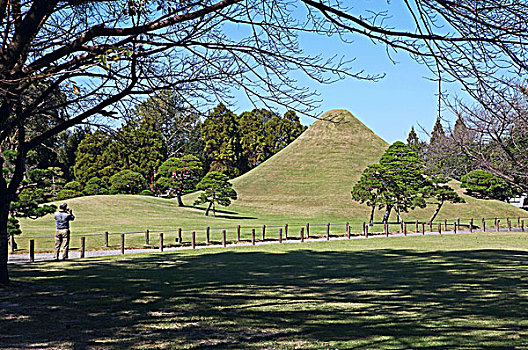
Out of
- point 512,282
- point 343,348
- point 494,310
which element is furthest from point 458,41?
point 512,282

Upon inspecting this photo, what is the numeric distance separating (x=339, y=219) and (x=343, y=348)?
167 feet

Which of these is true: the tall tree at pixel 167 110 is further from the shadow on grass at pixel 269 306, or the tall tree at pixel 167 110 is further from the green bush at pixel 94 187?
the green bush at pixel 94 187

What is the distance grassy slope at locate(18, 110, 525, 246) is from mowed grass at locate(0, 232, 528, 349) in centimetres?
1780

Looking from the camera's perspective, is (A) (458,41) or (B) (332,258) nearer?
(A) (458,41)

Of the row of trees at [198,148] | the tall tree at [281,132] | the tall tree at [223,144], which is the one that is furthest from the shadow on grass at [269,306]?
the tall tree at [281,132]

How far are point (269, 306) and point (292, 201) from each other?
184 ft

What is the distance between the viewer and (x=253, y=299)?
9.73m

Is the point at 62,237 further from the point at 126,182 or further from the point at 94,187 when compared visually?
the point at 94,187

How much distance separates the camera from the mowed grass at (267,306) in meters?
6.52

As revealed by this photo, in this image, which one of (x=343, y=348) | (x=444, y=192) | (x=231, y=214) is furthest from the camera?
(x=231, y=214)

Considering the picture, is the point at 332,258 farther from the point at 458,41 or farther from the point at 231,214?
the point at 231,214

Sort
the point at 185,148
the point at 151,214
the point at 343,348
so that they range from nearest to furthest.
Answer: the point at 343,348, the point at 151,214, the point at 185,148

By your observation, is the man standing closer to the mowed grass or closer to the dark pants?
the dark pants

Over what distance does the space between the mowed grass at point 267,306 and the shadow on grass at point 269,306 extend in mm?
18
